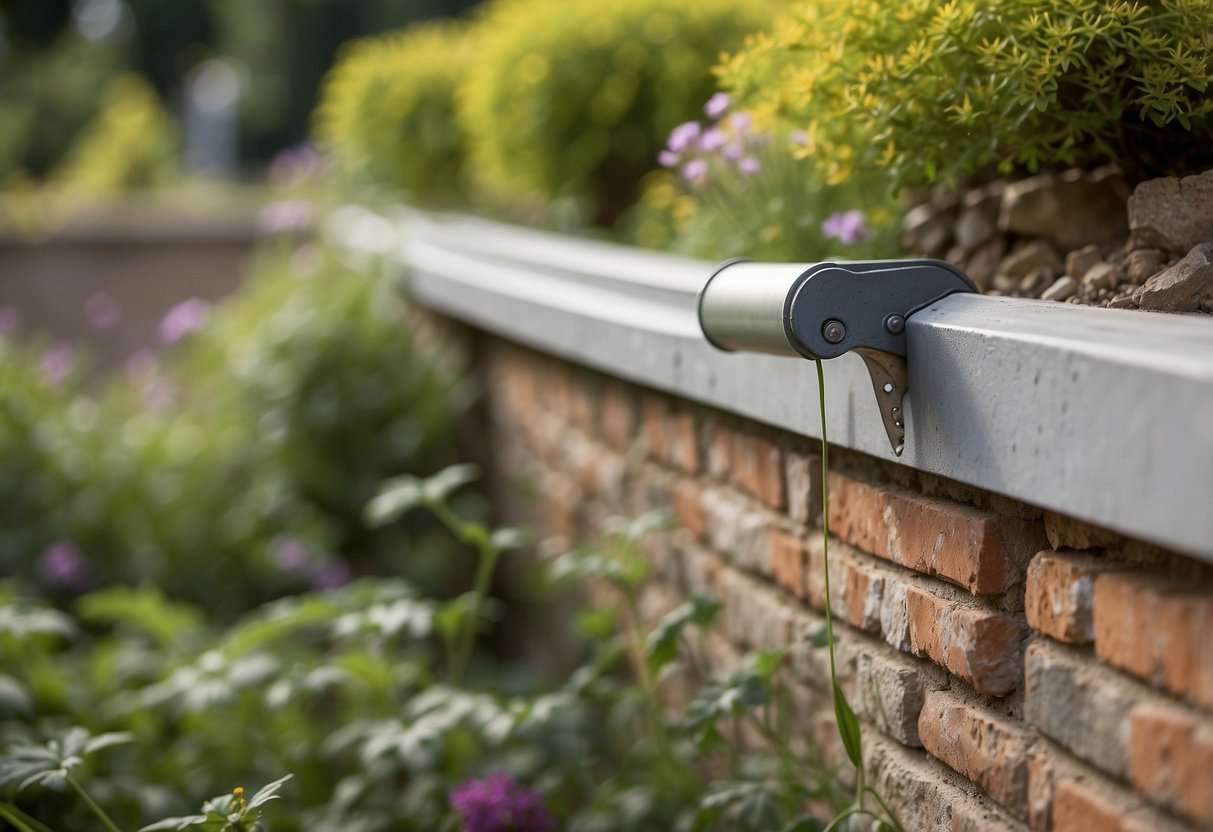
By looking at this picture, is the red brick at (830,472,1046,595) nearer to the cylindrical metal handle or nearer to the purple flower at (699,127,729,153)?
the cylindrical metal handle

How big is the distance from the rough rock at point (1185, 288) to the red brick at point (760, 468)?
0.64 metres

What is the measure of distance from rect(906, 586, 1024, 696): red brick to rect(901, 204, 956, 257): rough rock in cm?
77

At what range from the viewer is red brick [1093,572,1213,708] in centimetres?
96

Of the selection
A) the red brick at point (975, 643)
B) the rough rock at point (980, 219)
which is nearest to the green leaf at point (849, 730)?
the red brick at point (975, 643)

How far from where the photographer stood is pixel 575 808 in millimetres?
2660

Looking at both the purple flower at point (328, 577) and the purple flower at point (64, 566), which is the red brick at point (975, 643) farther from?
A: the purple flower at point (64, 566)

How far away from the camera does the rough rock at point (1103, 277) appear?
1588 mm

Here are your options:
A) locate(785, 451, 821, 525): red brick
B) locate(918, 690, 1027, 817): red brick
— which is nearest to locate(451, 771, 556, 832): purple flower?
locate(785, 451, 821, 525): red brick

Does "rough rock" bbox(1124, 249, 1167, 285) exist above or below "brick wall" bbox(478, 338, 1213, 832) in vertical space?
above

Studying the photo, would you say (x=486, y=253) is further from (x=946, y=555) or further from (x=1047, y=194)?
(x=946, y=555)

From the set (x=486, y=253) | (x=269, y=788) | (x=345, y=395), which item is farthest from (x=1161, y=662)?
(x=345, y=395)

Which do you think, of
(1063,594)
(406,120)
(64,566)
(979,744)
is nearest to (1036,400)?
(1063,594)

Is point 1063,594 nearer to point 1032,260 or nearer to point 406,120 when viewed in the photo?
point 1032,260

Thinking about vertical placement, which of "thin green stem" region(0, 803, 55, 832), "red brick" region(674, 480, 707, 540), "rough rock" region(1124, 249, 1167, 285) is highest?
"rough rock" region(1124, 249, 1167, 285)
